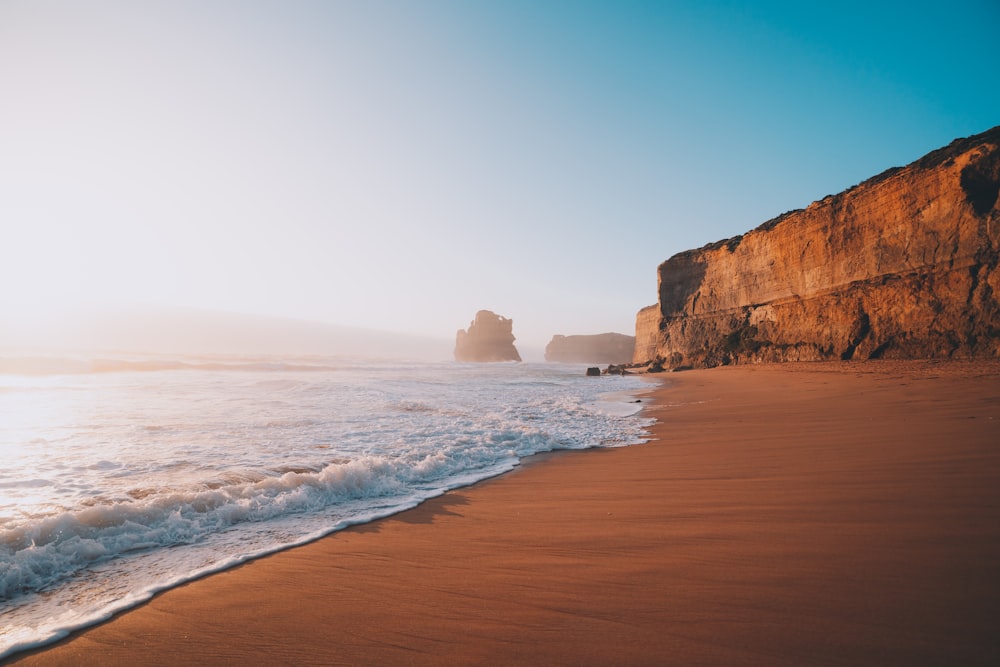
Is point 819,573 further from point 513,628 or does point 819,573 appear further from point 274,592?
point 274,592

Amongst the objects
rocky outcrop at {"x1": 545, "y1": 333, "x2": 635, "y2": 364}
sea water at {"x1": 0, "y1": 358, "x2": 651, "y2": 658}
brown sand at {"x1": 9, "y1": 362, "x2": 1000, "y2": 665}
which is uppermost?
rocky outcrop at {"x1": 545, "y1": 333, "x2": 635, "y2": 364}

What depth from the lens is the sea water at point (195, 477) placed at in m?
2.48

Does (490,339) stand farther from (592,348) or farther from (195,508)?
(195,508)

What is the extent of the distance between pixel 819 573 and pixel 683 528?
86 centimetres

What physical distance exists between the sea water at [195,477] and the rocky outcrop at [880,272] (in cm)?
1199

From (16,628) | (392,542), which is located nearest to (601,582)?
(392,542)

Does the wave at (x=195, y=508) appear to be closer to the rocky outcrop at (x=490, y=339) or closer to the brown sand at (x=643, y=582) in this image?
the brown sand at (x=643, y=582)

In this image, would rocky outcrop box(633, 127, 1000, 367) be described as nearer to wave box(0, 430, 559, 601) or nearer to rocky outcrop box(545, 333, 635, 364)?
wave box(0, 430, 559, 601)

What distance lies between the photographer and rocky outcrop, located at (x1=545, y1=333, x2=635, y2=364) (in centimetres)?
9349

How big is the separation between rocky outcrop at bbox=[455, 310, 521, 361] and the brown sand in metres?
89.6

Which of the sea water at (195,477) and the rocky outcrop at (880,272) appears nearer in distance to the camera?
the sea water at (195,477)

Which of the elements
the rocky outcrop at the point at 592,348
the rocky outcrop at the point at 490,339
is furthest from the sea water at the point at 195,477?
the rocky outcrop at the point at 592,348

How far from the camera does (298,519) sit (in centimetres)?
345


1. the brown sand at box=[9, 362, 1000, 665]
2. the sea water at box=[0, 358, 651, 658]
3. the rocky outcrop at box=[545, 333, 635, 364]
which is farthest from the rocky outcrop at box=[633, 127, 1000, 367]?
the rocky outcrop at box=[545, 333, 635, 364]
